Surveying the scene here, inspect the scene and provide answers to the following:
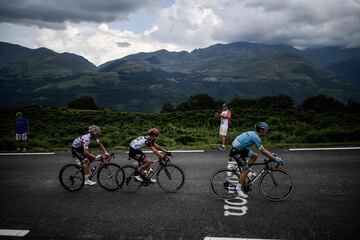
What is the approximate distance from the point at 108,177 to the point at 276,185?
518cm

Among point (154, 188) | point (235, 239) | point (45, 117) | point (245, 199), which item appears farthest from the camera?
point (45, 117)

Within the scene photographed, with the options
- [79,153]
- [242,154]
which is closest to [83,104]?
[79,153]

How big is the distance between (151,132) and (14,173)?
6.39 metres

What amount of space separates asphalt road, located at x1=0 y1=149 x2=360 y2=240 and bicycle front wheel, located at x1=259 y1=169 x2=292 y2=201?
0.66ft

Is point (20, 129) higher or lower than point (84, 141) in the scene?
lower

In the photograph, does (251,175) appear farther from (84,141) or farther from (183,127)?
(183,127)

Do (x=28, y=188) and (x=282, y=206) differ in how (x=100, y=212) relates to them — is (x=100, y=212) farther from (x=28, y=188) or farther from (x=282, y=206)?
(x=282, y=206)

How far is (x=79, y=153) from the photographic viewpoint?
9508 mm

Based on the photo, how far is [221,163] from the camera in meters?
11.5

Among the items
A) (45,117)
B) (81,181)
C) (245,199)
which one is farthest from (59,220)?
(45,117)

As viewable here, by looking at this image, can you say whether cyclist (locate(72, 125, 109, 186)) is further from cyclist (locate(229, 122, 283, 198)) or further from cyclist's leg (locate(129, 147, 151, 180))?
cyclist (locate(229, 122, 283, 198))

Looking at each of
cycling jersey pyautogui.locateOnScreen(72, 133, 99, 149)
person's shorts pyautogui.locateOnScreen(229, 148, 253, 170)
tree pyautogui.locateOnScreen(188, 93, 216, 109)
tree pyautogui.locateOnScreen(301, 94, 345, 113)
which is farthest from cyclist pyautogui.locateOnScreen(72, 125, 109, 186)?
tree pyautogui.locateOnScreen(188, 93, 216, 109)

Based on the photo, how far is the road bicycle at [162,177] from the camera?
29.2 feet

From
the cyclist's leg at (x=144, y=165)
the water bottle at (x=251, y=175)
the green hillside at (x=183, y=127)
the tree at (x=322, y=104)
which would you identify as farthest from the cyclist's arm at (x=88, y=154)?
the tree at (x=322, y=104)
